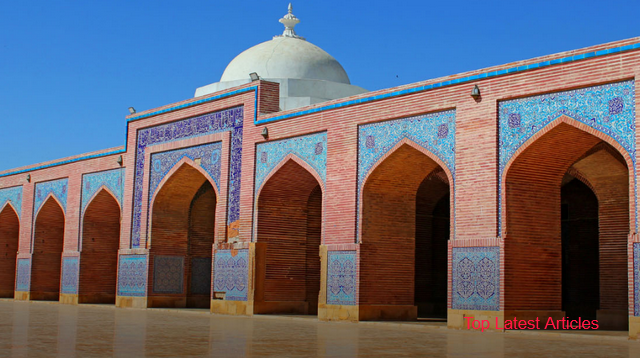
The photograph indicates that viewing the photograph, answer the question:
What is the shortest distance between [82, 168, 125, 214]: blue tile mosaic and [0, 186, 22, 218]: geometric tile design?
3.16 metres

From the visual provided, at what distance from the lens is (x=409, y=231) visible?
11633 mm

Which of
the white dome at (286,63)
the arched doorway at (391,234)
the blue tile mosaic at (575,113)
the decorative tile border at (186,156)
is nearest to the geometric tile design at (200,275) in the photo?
the decorative tile border at (186,156)

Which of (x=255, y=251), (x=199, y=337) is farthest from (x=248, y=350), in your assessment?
(x=255, y=251)

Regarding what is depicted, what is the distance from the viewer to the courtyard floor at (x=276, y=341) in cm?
623

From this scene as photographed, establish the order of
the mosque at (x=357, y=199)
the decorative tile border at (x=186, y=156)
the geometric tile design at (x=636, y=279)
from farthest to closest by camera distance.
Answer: the decorative tile border at (x=186, y=156) < the mosque at (x=357, y=199) < the geometric tile design at (x=636, y=279)

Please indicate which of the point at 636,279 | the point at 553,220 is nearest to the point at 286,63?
the point at 553,220

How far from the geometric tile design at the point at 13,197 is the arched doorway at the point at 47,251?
1088 mm

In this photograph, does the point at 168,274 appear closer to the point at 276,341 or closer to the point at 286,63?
the point at 286,63

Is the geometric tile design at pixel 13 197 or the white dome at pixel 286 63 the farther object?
the geometric tile design at pixel 13 197

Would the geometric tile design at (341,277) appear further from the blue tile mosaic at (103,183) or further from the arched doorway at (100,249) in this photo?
the arched doorway at (100,249)

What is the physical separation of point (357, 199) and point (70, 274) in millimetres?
8116

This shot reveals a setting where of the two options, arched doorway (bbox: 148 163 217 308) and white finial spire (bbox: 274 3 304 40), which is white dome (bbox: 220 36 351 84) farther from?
arched doorway (bbox: 148 163 217 308)

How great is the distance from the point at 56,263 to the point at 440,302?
885 cm

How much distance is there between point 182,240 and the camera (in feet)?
50.3
